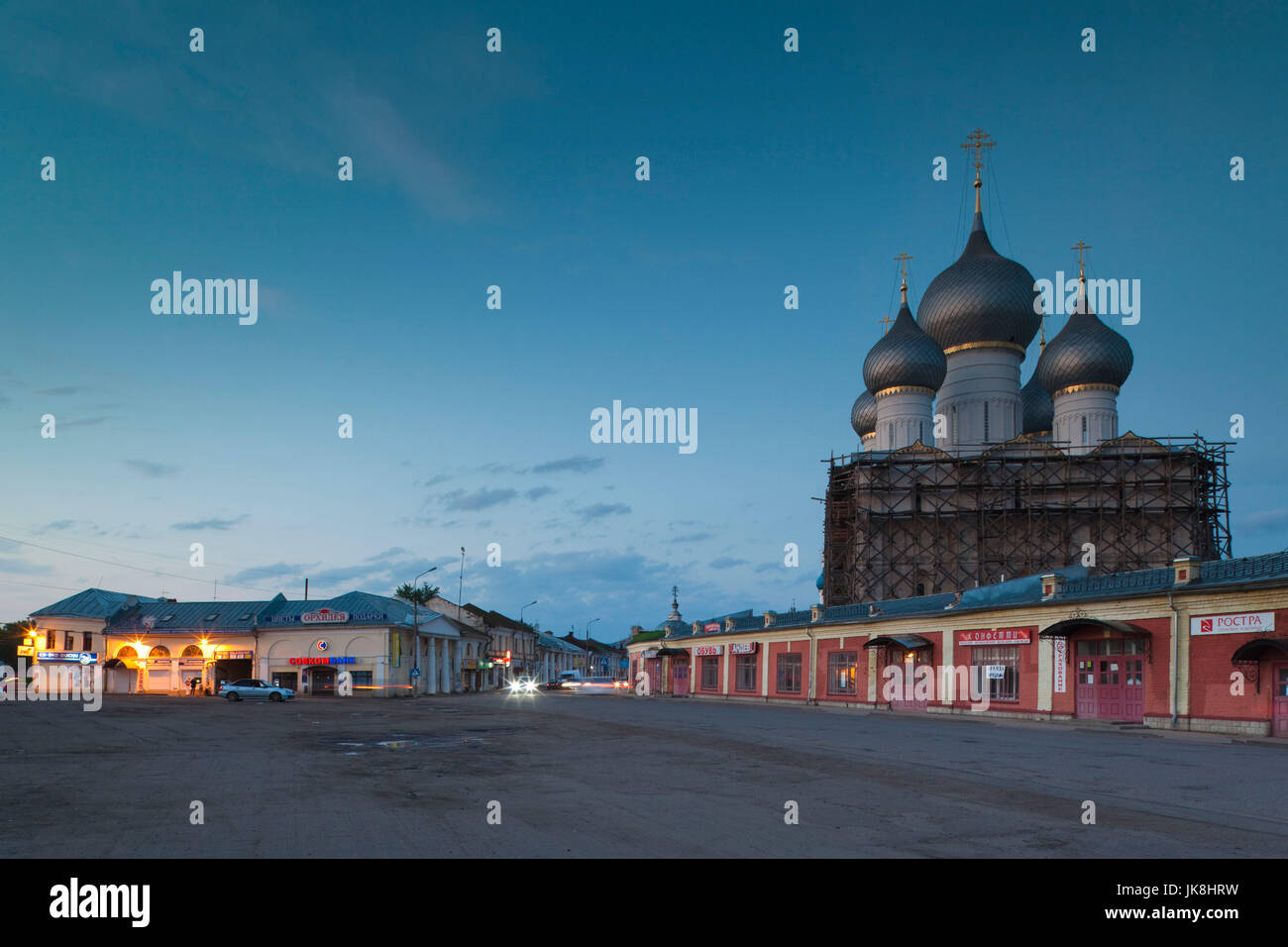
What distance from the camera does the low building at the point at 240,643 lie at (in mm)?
64562

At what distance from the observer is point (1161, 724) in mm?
28531

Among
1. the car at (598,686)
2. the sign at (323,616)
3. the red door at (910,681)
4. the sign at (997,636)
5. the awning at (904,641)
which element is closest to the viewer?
the sign at (997,636)

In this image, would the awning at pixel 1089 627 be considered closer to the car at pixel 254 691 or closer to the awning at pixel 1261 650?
the awning at pixel 1261 650

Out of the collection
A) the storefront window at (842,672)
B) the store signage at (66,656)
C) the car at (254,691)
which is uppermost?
the storefront window at (842,672)

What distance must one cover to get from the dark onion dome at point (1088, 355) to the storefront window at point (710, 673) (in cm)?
2837

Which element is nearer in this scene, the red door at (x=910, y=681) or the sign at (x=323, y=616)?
the red door at (x=910, y=681)

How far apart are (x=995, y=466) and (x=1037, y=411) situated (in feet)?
37.9

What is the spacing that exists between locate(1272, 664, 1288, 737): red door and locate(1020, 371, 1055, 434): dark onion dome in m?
43.4

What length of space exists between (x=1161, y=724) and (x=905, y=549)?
100ft

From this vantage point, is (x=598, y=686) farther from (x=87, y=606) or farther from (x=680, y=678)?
(x=87, y=606)

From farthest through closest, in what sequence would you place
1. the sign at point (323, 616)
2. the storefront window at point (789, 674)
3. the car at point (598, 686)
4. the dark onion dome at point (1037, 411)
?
the car at point (598, 686), the dark onion dome at point (1037, 411), the sign at point (323, 616), the storefront window at point (789, 674)

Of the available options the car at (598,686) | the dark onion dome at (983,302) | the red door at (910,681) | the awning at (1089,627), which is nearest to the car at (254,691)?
the car at (598,686)
